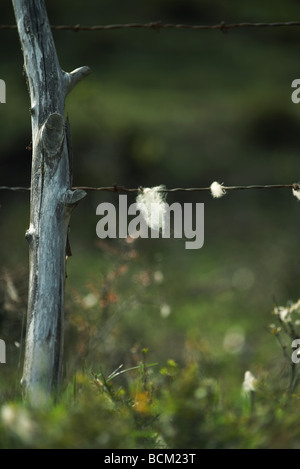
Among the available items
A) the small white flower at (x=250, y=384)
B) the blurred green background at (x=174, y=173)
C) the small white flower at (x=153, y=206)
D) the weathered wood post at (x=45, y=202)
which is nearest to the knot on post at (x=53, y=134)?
the weathered wood post at (x=45, y=202)

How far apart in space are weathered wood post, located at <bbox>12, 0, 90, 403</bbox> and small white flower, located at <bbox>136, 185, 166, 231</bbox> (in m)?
0.42

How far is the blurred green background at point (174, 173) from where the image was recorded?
6488 mm

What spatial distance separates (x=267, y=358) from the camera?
7.53 metres

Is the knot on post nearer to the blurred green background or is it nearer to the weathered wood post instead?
the weathered wood post

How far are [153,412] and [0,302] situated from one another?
3.68 m

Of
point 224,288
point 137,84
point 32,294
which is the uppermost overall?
point 137,84

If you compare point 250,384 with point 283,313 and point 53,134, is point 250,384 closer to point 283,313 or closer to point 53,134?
point 283,313

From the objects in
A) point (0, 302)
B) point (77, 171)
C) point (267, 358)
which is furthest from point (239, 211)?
point (0, 302)

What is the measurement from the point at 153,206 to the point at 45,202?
601mm

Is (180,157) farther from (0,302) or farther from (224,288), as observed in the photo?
(0,302)

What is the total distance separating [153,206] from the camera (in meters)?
3.67

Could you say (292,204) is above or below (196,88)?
below
